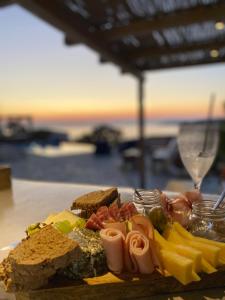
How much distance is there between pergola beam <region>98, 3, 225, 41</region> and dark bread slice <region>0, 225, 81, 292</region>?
162 cm

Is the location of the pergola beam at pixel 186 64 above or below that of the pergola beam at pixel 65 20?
below

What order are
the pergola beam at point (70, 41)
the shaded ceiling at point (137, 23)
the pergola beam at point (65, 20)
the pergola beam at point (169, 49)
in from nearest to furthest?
1. the pergola beam at point (65, 20)
2. the shaded ceiling at point (137, 23)
3. the pergola beam at point (70, 41)
4. the pergola beam at point (169, 49)

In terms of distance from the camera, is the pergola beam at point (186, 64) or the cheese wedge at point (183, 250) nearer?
the cheese wedge at point (183, 250)

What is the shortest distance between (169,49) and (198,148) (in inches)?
77.0

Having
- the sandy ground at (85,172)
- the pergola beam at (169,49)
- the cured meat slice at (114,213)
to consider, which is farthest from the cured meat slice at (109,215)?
the sandy ground at (85,172)

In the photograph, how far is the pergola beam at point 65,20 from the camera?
1.42 meters

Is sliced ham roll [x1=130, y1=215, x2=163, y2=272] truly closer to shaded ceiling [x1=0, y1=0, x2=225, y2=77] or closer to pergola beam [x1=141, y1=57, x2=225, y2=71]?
shaded ceiling [x1=0, y1=0, x2=225, y2=77]

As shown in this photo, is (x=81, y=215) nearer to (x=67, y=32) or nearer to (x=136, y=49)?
(x=67, y=32)

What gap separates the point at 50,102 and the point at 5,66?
151 inches

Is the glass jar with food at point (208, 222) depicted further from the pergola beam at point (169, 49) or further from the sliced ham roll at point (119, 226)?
the pergola beam at point (169, 49)

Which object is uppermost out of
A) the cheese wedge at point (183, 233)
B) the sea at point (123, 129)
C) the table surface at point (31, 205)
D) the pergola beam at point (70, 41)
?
the pergola beam at point (70, 41)

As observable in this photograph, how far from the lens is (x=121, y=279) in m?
0.48

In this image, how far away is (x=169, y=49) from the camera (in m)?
2.58

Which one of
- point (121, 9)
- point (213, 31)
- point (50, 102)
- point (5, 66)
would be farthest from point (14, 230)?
point (50, 102)
